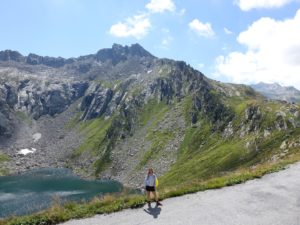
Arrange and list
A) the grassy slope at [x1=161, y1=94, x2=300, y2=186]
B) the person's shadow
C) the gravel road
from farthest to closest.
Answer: the grassy slope at [x1=161, y1=94, x2=300, y2=186] < the person's shadow < the gravel road

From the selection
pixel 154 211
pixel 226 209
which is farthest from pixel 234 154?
pixel 154 211

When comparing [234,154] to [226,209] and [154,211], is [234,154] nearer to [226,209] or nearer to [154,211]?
[226,209]

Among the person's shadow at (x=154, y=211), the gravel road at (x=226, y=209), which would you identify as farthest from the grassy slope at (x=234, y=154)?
the person's shadow at (x=154, y=211)

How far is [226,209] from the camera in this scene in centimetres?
2312

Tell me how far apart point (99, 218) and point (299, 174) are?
18772mm

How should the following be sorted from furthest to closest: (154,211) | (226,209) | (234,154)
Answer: (234,154) → (154,211) → (226,209)

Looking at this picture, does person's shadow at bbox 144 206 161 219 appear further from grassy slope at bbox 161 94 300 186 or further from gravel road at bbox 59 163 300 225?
grassy slope at bbox 161 94 300 186

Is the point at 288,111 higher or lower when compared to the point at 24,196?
higher

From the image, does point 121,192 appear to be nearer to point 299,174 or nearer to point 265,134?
point 299,174

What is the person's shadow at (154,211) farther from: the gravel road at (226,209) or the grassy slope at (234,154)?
Answer: the grassy slope at (234,154)

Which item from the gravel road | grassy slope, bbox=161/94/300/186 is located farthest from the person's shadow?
grassy slope, bbox=161/94/300/186

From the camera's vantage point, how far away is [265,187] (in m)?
28.3

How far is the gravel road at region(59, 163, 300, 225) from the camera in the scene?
21.3 metres

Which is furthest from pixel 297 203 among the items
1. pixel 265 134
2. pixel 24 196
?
pixel 24 196
